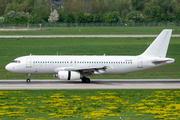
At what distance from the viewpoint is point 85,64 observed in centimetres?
4584

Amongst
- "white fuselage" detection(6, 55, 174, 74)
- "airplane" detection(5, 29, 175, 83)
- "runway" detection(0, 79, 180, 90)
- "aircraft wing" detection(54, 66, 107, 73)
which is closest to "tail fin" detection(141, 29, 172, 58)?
"airplane" detection(5, 29, 175, 83)

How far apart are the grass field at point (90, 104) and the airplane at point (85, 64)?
303 inches

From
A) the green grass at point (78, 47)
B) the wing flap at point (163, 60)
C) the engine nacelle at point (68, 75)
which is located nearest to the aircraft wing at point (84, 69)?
the engine nacelle at point (68, 75)

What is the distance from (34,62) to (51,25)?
108323 millimetres

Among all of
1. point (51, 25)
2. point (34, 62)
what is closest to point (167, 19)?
point (51, 25)

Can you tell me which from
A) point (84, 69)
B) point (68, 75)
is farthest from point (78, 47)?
point (68, 75)

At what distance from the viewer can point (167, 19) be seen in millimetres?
164625

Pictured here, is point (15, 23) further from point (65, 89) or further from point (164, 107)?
point (164, 107)

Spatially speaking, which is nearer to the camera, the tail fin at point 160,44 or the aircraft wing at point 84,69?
the aircraft wing at point 84,69

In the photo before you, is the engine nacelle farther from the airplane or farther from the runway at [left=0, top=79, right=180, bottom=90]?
the runway at [left=0, top=79, right=180, bottom=90]

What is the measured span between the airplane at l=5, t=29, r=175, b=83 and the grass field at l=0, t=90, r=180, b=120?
770 centimetres

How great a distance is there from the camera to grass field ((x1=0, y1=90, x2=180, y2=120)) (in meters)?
24.9

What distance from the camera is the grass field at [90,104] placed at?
24.9 m

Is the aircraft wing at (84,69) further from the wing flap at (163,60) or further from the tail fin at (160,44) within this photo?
the tail fin at (160,44)
